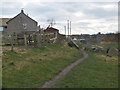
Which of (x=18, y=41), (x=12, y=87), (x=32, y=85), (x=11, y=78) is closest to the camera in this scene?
(x=12, y=87)

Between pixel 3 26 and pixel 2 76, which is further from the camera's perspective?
pixel 3 26

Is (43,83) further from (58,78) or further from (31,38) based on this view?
(31,38)

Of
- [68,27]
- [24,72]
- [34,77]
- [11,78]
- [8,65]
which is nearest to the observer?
[11,78]

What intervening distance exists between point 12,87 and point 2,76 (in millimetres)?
1805

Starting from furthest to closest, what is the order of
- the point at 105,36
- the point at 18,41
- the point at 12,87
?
1. the point at 105,36
2. the point at 18,41
3. the point at 12,87

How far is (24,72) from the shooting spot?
11.7 meters

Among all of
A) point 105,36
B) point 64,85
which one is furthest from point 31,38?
point 105,36

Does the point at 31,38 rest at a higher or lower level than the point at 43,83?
higher

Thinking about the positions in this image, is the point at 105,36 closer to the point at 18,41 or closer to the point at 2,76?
the point at 18,41

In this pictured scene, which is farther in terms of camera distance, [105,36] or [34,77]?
[105,36]

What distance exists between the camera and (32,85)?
9438mm

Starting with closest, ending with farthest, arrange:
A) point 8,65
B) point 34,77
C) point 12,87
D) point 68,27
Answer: point 12,87 → point 34,77 → point 8,65 → point 68,27

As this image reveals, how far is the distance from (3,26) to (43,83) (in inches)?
1983

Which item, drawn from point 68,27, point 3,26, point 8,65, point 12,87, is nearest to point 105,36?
point 68,27
